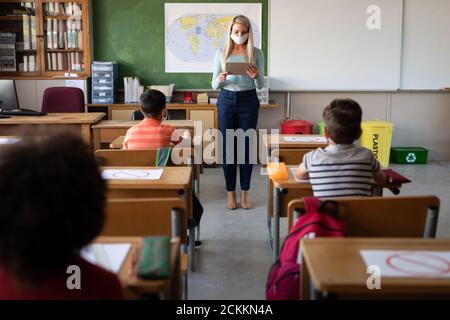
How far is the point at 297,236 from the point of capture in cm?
191

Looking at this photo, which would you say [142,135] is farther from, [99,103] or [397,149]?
[397,149]

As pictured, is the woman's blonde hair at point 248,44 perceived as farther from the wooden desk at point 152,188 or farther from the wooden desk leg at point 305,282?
the wooden desk leg at point 305,282

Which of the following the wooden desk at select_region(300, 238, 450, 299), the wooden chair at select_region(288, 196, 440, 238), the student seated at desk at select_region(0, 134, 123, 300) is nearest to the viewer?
the student seated at desk at select_region(0, 134, 123, 300)

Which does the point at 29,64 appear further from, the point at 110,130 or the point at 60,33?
the point at 110,130

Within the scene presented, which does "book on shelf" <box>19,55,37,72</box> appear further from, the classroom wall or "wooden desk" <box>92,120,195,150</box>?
the classroom wall

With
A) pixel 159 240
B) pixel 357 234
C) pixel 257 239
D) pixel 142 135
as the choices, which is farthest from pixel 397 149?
pixel 159 240

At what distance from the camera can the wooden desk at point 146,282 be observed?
1.41 metres

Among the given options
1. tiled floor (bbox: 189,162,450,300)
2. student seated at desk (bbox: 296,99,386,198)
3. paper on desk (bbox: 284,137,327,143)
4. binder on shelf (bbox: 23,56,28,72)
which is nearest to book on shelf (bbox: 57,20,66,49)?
binder on shelf (bbox: 23,56,28,72)

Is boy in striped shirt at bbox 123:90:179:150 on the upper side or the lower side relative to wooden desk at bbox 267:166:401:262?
upper

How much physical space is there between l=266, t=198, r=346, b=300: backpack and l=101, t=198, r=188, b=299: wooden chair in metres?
0.39

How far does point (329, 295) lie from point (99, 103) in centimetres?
557

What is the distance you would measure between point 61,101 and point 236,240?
2810 millimetres

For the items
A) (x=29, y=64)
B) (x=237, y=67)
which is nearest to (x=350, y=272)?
(x=237, y=67)

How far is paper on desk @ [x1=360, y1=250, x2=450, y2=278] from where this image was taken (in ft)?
4.77
